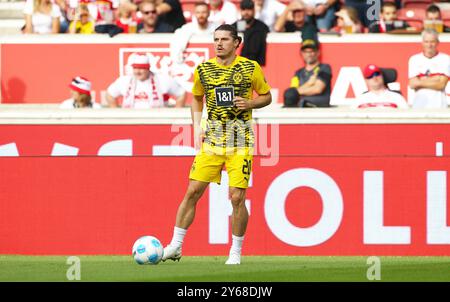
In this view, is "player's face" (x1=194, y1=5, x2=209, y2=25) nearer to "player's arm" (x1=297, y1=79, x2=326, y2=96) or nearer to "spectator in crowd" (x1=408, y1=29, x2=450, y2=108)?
"player's arm" (x1=297, y1=79, x2=326, y2=96)

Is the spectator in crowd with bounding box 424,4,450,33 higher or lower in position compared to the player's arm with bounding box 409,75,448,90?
higher

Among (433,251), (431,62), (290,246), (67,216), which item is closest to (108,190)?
(67,216)

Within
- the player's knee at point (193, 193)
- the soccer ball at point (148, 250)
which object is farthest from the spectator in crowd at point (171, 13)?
the soccer ball at point (148, 250)

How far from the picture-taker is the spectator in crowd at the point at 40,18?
17906 mm

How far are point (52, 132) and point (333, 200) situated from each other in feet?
10.6

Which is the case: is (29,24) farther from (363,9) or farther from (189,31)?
(363,9)

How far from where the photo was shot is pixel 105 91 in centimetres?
1703

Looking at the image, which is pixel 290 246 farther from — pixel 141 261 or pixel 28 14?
pixel 28 14

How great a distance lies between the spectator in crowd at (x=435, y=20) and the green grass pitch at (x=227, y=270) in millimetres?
5484

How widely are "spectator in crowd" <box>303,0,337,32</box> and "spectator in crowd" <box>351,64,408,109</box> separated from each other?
2.88 meters

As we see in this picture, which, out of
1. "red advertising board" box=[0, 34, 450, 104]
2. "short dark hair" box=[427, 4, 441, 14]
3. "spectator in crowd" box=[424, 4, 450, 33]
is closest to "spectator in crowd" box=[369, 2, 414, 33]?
"red advertising board" box=[0, 34, 450, 104]

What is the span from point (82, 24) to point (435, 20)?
516 cm

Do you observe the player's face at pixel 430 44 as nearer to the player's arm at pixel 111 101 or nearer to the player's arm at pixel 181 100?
the player's arm at pixel 181 100

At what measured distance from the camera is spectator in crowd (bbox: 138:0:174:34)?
56.6 feet
